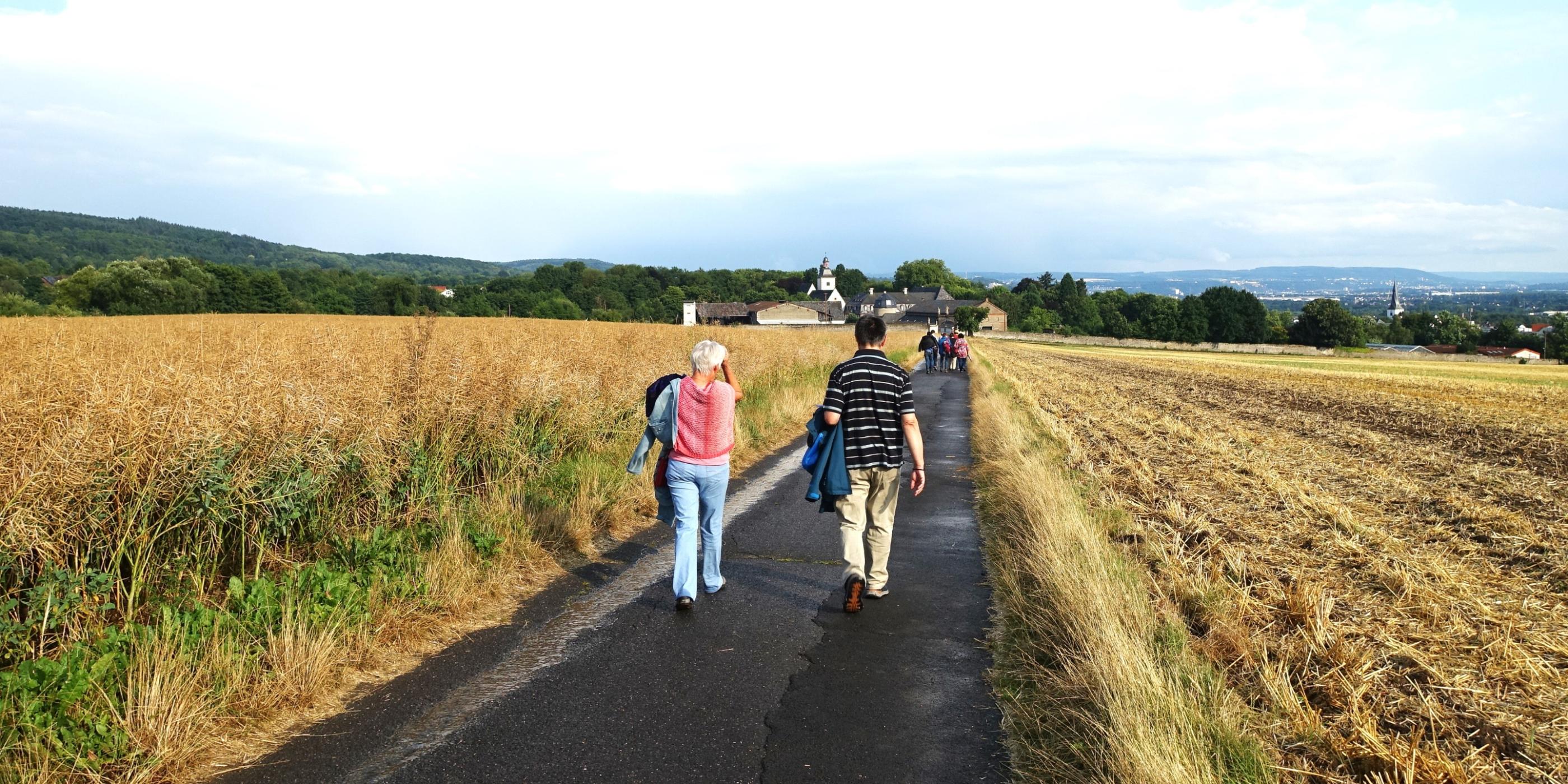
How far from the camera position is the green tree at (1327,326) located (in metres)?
102

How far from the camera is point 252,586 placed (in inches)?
195

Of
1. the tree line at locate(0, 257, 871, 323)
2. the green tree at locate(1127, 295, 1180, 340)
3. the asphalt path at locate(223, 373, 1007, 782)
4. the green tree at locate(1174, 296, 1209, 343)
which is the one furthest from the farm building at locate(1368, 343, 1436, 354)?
the asphalt path at locate(223, 373, 1007, 782)

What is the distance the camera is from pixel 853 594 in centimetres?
612

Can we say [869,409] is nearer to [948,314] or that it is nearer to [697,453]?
[697,453]

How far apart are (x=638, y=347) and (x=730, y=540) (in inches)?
385

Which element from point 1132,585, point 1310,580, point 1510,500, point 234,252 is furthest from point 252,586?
point 234,252

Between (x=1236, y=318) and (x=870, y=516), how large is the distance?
128726 millimetres

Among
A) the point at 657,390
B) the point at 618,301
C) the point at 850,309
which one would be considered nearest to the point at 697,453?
the point at 657,390

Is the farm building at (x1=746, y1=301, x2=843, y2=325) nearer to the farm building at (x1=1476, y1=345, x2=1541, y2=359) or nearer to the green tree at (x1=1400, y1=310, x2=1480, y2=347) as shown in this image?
the farm building at (x1=1476, y1=345, x2=1541, y2=359)

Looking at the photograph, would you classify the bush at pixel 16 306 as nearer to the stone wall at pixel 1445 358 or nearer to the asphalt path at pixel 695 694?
the asphalt path at pixel 695 694

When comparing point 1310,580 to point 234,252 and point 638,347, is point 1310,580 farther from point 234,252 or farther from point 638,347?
point 234,252

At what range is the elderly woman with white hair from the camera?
594 centimetres

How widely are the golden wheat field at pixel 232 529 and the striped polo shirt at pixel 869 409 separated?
2.78m

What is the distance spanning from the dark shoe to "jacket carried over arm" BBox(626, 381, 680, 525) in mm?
1320
